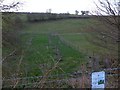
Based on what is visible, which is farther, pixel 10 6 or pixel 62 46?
pixel 62 46

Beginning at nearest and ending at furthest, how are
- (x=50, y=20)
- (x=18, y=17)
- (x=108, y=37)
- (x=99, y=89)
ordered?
(x=99, y=89) → (x=108, y=37) → (x=18, y=17) → (x=50, y=20)

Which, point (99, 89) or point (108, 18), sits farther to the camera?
point (108, 18)

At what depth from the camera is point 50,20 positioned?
29.4m

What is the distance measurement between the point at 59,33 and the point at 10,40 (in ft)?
62.3

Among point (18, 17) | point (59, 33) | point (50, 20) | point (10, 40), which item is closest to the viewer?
point (10, 40)

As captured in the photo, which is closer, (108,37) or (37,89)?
(37,89)

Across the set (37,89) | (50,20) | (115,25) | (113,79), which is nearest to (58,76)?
(37,89)

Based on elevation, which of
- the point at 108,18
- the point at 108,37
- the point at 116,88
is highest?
the point at 108,18

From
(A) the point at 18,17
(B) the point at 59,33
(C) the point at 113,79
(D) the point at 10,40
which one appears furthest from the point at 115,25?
(B) the point at 59,33

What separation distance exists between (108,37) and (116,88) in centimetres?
490

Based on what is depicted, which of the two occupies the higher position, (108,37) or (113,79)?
(108,37)

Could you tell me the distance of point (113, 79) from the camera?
6020 mm

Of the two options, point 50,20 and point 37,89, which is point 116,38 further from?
point 50,20

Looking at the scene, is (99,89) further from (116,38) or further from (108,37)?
(108,37)
